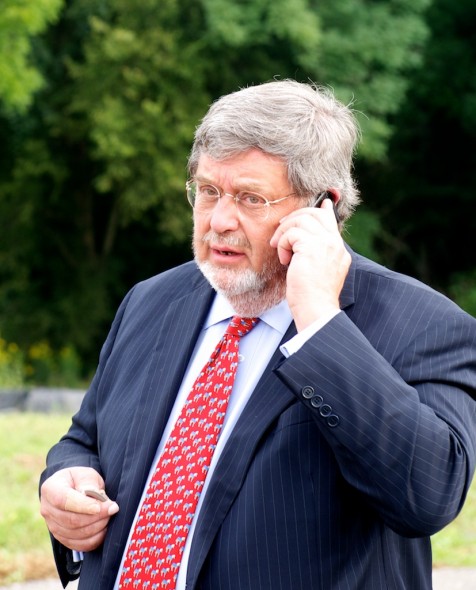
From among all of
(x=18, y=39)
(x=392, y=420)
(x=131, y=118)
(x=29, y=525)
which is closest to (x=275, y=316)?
(x=392, y=420)

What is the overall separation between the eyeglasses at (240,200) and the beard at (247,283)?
2.9 inches

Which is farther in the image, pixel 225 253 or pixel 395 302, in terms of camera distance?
pixel 225 253

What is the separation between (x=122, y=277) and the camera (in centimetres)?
2311

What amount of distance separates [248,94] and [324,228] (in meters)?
0.42

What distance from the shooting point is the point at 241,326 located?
2564 millimetres

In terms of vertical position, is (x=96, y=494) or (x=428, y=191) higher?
(x=96, y=494)

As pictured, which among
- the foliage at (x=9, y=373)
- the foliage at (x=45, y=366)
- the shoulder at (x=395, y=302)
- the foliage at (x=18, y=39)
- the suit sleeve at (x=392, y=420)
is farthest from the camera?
the foliage at (x=45, y=366)

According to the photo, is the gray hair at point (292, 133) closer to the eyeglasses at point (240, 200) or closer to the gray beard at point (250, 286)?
the eyeglasses at point (240, 200)

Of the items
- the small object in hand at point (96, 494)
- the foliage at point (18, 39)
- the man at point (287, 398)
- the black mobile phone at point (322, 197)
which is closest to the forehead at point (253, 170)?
the man at point (287, 398)

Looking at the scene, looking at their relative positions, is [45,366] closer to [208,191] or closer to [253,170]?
[208,191]

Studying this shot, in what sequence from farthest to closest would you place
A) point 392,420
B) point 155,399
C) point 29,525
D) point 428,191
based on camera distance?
point 428,191 < point 29,525 < point 155,399 < point 392,420

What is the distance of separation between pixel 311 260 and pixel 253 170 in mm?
303

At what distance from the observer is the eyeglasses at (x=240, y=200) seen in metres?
2.45

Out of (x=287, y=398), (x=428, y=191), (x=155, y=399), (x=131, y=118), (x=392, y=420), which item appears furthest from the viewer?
(x=428, y=191)
